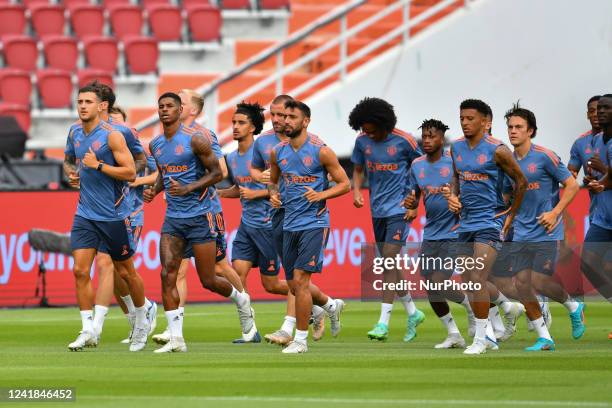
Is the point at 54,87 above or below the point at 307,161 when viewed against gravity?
above

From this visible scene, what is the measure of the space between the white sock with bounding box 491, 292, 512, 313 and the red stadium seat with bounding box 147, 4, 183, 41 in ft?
50.2

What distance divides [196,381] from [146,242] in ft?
33.7

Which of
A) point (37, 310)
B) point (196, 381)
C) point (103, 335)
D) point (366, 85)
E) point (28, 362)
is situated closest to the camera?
point (196, 381)

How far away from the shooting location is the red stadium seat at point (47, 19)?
94.2 feet

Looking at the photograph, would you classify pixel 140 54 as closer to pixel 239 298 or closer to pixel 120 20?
pixel 120 20

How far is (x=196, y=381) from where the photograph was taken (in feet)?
37.1

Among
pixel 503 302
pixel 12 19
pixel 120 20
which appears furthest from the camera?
pixel 120 20

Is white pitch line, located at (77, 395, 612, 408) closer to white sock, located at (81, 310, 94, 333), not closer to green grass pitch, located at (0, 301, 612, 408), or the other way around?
green grass pitch, located at (0, 301, 612, 408)

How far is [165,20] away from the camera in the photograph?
97.0ft

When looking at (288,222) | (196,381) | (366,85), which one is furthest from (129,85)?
(196,381)

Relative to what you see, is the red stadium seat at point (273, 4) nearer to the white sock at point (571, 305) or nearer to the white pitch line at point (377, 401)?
the white sock at point (571, 305)

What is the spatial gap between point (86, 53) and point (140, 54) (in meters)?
1.01

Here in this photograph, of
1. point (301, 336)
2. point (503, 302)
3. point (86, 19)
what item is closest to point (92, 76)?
point (86, 19)

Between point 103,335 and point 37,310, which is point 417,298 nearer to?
point 37,310
